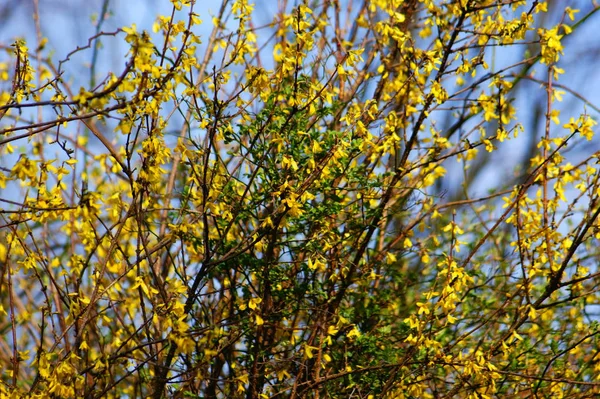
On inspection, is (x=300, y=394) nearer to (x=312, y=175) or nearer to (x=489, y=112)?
(x=312, y=175)

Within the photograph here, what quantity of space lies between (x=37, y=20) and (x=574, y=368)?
10.1 feet

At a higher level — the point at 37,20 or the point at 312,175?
the point at 37,20

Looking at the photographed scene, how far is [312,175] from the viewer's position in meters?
2.48

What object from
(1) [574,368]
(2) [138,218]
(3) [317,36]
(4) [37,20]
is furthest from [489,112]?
(4) [37,20]

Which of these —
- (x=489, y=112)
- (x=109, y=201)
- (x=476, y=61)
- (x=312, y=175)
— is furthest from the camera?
(x=489, y=112)

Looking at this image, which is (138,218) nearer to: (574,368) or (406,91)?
(406,91)

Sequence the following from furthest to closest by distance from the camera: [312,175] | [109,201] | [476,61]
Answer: [476,61] < [109,201] < [312,175]

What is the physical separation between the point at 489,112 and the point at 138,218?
1.49 meters

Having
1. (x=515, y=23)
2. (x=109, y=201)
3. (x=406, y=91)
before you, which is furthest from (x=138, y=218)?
(x=515, y=23)

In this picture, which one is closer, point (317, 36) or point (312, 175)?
point (312, 175)

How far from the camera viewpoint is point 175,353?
2.82 meters

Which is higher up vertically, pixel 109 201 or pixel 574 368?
pixel 109 201

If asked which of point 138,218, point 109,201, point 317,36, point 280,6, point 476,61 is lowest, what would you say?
point 138,218

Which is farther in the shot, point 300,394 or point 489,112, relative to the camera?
point 489,112
